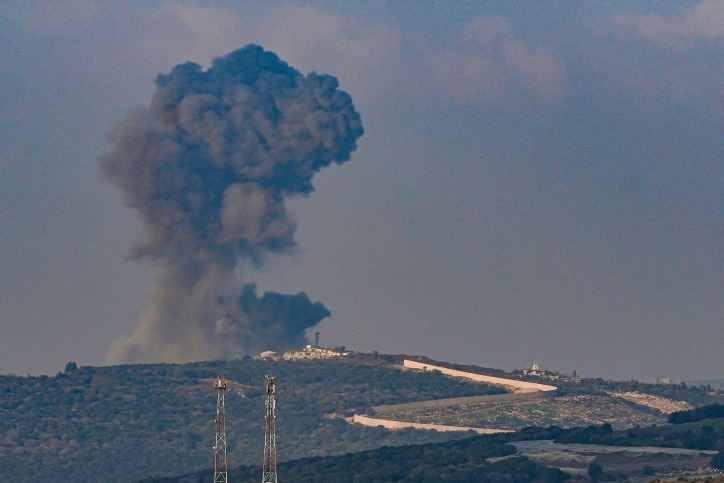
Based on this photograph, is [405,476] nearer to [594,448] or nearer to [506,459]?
[506,459]

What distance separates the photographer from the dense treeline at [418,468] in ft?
534

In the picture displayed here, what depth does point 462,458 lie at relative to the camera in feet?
570

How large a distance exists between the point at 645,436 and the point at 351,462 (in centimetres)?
2764

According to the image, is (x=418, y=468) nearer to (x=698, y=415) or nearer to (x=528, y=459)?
(x=528, y=459)

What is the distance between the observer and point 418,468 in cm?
16888

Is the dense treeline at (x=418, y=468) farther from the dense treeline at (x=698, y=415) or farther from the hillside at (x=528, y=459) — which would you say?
the dense treeline at (x=698, y=415)

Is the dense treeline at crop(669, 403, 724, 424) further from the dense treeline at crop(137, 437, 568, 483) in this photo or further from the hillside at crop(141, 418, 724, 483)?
the dense treeline at crop(137, 437, 568, 483)

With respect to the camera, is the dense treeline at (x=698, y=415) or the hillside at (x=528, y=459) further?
the dense treeline at (x=698, y=415)

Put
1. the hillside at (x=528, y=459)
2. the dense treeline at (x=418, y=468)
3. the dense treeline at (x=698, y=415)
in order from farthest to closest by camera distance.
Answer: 1. the dense treeline at (x=698, y=415)
2. the dense treeline at (x=418, y=468)
3. the hillside at (x=528, y=459)

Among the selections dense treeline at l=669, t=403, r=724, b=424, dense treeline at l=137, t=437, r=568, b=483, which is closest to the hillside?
dense treeline at l=137, t=437, r=568, b=483

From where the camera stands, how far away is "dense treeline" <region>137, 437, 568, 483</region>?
162625 mm

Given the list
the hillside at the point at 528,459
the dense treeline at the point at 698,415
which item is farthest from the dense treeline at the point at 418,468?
the dense treeline at the point at 698,415

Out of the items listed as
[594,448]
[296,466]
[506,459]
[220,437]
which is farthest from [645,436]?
[220,437]

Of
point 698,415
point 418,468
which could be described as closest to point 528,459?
point 418,468
